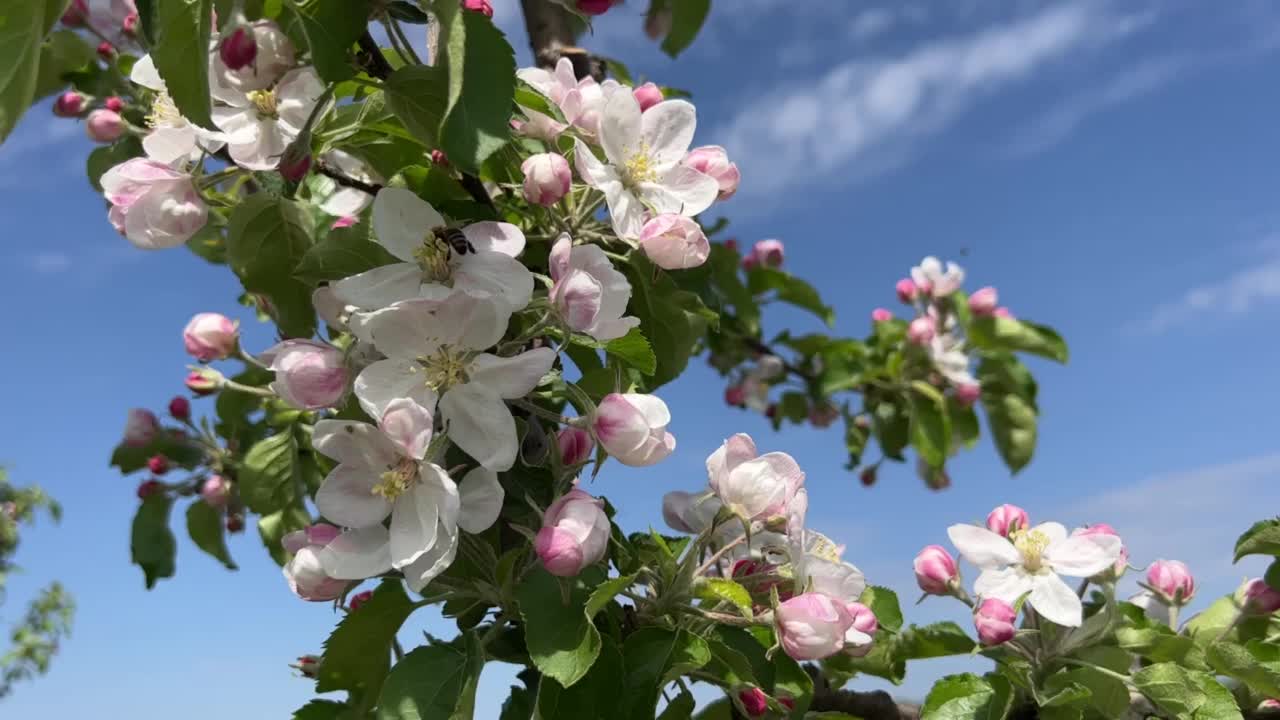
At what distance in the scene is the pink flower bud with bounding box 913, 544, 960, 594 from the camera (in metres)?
1.55

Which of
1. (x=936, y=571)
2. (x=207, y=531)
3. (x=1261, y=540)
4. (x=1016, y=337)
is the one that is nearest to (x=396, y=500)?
(x=936, y=571)

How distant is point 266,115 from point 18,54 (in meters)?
0.35

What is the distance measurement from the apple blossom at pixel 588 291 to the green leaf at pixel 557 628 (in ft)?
0.87

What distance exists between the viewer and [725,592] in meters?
1.17

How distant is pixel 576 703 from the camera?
44.9 inches

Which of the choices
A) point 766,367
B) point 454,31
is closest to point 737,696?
point 454,31

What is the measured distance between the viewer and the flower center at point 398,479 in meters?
1.09

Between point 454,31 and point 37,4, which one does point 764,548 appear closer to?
point 454,31

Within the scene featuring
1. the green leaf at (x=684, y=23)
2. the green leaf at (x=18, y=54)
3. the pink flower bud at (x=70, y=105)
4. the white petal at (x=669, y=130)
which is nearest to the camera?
the green leaf at (x=18, y=54)

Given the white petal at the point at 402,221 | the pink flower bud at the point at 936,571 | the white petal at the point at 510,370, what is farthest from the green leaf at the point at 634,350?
the pink flower bud at the point at 936,571

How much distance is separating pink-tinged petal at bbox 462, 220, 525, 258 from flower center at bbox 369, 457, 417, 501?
0.23 meters

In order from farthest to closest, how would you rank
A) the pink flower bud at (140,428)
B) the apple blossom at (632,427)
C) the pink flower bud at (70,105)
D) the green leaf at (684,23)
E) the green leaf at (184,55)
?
the pink flower bud at (140,428)
the pink flower bud at (70,105)
the green leaf at (684,23)
the apple blossom at (632,427)
the green leaf at (184,55)

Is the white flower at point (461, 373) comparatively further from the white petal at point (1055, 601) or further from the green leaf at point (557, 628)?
the white petal at point (1055, 601)

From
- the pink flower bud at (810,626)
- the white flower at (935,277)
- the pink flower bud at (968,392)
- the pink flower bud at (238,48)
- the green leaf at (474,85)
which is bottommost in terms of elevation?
the pink flower bud at (810,626)
